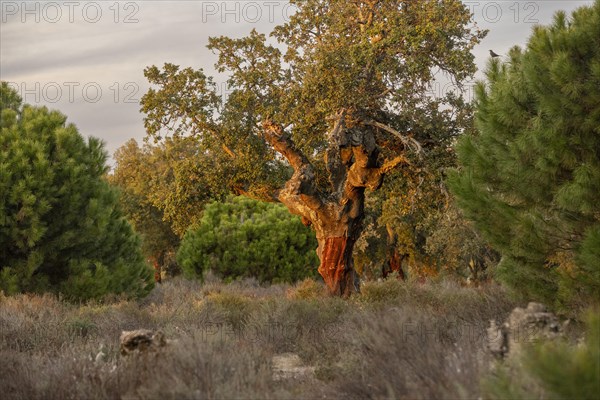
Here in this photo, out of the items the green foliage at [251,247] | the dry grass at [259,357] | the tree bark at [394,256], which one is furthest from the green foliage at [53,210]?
the tree bark at [394,256]

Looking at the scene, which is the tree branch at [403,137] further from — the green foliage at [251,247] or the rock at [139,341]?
the green foliage at [251,247]

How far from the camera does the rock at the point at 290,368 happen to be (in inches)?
335

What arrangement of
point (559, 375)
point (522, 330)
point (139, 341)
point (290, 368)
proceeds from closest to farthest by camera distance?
point (559, 375) < point (522, 330) < point (139, 341) < point (290, 368)

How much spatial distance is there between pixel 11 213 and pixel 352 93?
24.1 feet

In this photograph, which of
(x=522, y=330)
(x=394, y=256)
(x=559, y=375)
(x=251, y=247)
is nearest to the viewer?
(x=559, y=375)

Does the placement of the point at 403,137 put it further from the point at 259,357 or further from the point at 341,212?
the point at 259,357

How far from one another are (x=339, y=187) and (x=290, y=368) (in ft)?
29.4

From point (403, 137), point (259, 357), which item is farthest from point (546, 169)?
point (403, 137)

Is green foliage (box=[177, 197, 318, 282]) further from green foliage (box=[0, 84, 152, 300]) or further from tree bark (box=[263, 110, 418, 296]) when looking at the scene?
green foliage (box=[0, 84, 152, 300])

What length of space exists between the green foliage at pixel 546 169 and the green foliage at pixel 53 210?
8875 mm

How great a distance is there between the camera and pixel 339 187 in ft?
59.6

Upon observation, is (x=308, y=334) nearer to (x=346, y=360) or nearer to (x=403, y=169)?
(x=346, y=360)

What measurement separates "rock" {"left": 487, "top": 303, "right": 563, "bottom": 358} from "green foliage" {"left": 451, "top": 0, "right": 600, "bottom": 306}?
191cm

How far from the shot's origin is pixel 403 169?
57.1 ft
